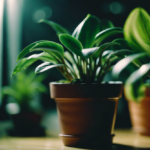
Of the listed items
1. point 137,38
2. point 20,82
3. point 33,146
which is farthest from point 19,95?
point 137,38

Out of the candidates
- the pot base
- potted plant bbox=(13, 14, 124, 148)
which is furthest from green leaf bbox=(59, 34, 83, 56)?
the pot base

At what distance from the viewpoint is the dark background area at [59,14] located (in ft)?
4.69

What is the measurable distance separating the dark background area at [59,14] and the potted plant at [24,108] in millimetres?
146

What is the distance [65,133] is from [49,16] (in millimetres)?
1076

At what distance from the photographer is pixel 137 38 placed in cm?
84

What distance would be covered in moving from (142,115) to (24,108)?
0.69 meters

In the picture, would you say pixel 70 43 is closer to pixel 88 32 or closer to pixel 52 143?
pixel 88 32

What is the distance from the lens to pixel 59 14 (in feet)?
5.33

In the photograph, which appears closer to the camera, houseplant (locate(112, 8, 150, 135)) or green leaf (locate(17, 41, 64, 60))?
houseplant (locate(112, 8, 150, 135))

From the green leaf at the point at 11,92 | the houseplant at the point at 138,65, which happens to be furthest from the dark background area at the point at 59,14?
the houseplant at the point at 138,65

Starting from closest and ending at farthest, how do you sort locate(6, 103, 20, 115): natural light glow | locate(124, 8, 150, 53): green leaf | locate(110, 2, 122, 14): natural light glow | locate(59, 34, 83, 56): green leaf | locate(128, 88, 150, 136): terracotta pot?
locate(59, 34, 83, 56): green leaf, locate(124, 8, 150, 53): green leaf, locate(128, 88, 150, 136): terracotta pot, locate(6, 103, 20, 115): natural light glow, locate(110, 2, 122, 14): natural light glow

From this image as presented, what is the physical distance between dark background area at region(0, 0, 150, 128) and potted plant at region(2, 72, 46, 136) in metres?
0.15

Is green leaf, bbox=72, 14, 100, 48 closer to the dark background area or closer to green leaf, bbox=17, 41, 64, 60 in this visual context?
green leaf, bbox=17, 41, 64, 60

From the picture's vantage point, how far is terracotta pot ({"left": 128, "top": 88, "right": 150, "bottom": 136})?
1007 mm
